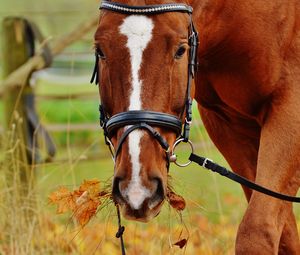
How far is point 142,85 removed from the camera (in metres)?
3.57

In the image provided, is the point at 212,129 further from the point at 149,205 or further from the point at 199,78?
the point at 149,205

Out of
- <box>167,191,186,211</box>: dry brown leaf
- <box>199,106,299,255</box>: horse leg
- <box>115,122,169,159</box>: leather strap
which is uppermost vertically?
<box>115,122,169,159</box>: leather strap

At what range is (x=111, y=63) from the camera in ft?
11.9

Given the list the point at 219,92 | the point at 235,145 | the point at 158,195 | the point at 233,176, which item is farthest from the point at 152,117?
the point at 235,145

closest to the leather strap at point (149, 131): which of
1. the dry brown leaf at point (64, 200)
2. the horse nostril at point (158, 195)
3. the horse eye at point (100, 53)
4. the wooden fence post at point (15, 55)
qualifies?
the horse nostril at point (158, 195)

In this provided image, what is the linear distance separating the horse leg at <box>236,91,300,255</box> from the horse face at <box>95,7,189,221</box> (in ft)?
2.28

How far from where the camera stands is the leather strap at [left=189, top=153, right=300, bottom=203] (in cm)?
400

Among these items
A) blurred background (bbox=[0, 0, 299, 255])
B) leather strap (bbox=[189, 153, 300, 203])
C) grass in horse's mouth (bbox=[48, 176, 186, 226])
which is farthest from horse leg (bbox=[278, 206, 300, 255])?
grass in horse's mouth (bbox=[48, 176, 186, 226])

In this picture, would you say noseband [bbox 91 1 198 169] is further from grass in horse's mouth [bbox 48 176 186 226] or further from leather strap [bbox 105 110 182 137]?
grass in horse's mouth [bbox 48 176 186 226]

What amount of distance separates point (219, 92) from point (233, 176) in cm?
68

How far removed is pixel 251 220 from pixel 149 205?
33.7 inches

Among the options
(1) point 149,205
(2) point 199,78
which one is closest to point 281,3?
(2) point 199,78

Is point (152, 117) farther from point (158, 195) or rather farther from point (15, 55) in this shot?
point (15, 55)

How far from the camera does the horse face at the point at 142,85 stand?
345cm
